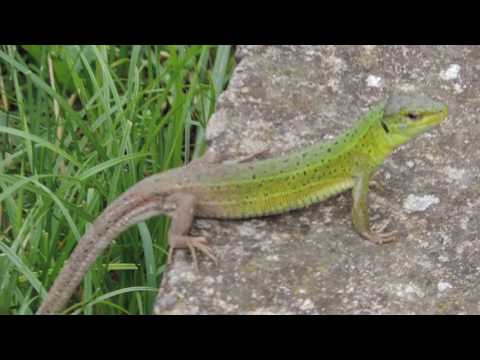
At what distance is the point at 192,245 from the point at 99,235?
0.63 metres

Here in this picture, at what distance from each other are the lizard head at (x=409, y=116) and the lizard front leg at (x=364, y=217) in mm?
238

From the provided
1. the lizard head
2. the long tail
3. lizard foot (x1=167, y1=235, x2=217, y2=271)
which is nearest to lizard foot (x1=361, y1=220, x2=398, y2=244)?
the lizard head

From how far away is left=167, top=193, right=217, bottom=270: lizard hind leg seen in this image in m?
4.19

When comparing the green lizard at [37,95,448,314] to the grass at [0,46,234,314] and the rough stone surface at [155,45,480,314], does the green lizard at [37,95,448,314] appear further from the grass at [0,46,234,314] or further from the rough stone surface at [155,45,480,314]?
the grass at [0,46,234,314]

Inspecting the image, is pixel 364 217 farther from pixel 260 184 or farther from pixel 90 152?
pixel 90 152

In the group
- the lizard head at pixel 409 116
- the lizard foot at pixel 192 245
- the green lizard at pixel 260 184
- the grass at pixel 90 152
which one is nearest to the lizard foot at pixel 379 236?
the green lizard at pixel 260 184

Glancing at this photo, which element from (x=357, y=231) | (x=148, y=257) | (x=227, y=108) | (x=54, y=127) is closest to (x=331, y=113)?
(x=227, y=108)

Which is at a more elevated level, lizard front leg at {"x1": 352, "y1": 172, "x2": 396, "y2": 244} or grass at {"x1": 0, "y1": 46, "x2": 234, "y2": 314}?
grass at {"x1": 0, "y1": 46, "x2": 234, "y2": 314}

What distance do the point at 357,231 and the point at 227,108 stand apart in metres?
1.07

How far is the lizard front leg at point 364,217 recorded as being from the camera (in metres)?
4.32

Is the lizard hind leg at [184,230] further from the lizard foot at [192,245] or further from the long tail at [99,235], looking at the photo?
the long tail at [99,235]

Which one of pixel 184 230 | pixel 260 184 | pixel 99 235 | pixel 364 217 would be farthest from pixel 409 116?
pixel 99 235

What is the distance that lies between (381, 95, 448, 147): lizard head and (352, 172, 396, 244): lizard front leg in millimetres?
238

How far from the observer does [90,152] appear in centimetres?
562
